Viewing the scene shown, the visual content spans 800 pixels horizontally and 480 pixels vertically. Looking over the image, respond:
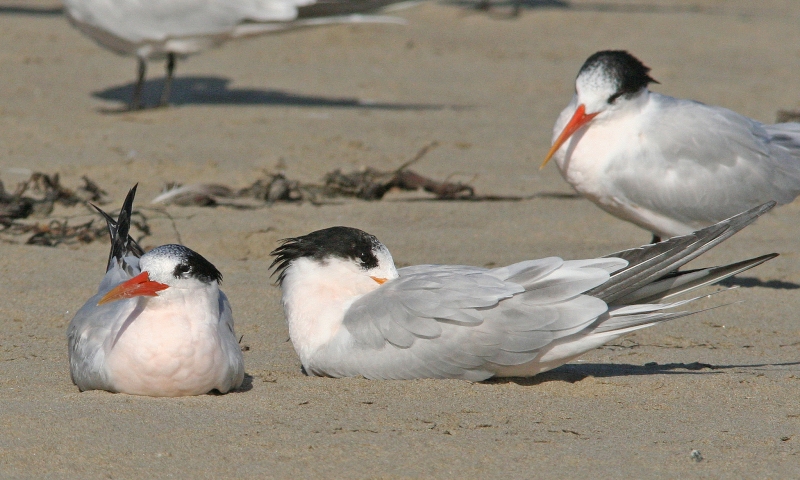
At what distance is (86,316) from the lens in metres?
3.02

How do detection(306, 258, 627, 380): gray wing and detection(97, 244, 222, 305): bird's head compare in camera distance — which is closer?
detection(97, 244, 222, 305): bird's head

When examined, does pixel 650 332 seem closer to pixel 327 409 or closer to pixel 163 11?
pixel 327 409

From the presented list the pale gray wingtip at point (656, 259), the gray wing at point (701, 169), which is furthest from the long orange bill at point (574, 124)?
the pale gray wingtip at point (656, 259)

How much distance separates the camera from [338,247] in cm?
325

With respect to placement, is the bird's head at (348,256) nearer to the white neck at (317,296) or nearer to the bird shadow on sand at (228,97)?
the white neck at (317,296)

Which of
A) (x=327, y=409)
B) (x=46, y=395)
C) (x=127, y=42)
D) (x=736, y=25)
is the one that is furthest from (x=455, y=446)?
(x=736, y=25)

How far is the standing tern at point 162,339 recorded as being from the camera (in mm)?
2812

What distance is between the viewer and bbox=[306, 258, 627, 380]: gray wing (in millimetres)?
2986

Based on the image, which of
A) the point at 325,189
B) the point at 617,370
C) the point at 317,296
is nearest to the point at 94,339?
the point at 317,296

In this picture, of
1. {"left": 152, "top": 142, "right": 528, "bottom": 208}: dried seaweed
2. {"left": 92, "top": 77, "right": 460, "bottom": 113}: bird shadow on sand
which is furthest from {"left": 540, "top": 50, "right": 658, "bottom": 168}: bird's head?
{"left": 92, "top": 77, "right": 460, "bottom": 113}: bird shadow on sand

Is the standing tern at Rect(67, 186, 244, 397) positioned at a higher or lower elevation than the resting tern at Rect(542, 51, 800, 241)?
lower

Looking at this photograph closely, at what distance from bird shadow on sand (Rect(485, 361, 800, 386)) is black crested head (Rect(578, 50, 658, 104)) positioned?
1438 millimetres

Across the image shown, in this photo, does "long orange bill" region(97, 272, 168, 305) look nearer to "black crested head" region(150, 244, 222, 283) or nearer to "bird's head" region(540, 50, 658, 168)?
"black crested head" region(150, 244, 222, 283)

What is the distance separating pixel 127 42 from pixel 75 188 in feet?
7.04
